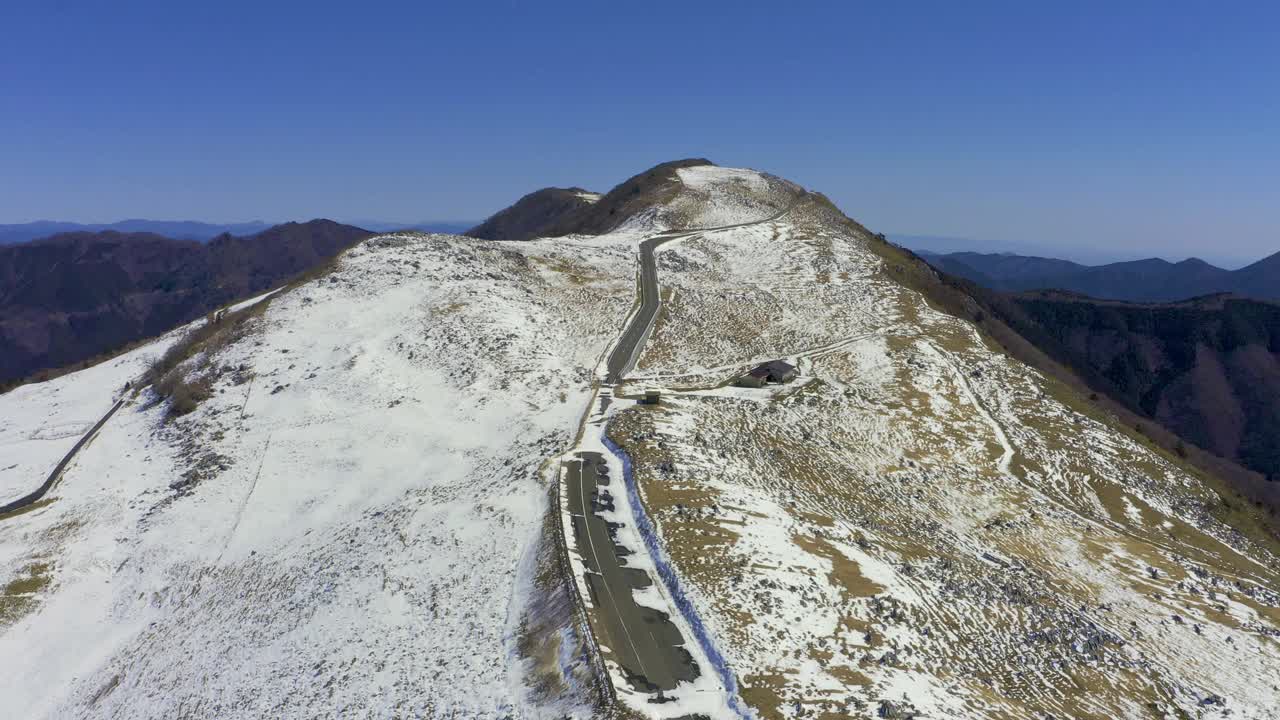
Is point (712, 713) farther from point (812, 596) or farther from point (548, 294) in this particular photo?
point (548, 294)

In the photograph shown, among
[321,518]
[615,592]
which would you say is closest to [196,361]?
[321,518]

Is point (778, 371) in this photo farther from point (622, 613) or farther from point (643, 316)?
point (622, 613)

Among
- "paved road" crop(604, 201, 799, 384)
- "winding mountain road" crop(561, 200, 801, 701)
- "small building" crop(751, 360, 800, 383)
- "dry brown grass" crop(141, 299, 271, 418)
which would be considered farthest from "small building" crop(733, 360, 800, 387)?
"dry brown grass" crop(141, 299, 271, 418)

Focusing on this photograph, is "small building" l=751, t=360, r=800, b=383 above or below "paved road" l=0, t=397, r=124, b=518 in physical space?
above

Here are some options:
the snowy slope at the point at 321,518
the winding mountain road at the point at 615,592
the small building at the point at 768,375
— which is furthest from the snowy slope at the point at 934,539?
the snowy slope at the point at 321,518

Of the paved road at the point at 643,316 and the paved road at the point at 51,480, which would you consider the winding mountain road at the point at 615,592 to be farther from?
the paved road at the point at 51,480

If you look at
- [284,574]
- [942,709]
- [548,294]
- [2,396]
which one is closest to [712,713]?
[942,709]

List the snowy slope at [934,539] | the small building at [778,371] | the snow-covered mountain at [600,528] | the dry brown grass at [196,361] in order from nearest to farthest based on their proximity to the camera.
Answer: the snowy slope at [934,539], the snow-covered mountain at [600,528], the small building at [778,371], the dry brown grass at [196,361]

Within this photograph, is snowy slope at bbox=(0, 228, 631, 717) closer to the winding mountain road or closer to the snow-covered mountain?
the snow-covered mountain
